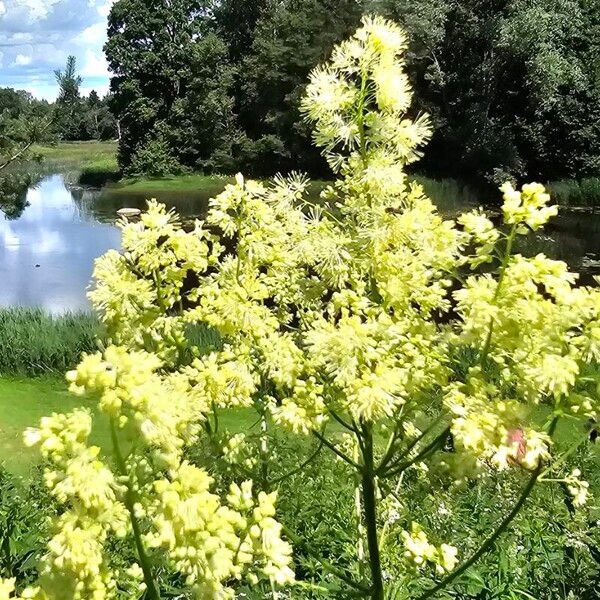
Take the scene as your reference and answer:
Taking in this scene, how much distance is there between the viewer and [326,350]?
172 cm

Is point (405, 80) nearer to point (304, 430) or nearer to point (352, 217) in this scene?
point (352, 217)

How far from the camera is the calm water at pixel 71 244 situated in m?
16.2

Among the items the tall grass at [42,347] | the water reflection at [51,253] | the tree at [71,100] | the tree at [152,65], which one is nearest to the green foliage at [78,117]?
the tree at [71,100]

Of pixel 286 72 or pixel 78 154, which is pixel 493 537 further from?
pixel 78 154

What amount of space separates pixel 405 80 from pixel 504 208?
620 millimetres

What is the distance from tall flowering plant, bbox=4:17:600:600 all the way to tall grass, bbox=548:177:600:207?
24.1 metres

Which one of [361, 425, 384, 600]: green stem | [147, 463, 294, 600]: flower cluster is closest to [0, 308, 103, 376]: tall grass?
[361, 425, 384, 600]: green stem

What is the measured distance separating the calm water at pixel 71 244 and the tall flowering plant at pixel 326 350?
11490 millimetres

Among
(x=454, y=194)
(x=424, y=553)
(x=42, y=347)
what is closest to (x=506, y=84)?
(x=454, y=194)

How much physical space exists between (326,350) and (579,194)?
2543 cm

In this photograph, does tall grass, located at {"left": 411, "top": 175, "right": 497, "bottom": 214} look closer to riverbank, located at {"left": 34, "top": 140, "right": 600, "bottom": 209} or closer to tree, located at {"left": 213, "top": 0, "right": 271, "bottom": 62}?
riverbank, located at {"left": 34, "top": 140, "right": 600, "bottom": 209}

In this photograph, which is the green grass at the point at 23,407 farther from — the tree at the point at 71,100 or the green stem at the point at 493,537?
the tree at the point at 71,100

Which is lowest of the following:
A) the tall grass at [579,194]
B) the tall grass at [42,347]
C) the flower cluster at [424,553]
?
the tall grass at [579,194]

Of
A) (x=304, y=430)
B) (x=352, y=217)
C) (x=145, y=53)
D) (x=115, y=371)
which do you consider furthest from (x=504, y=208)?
(x=145, y=53)
